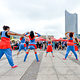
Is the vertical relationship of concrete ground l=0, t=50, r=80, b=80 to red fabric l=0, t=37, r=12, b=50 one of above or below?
below

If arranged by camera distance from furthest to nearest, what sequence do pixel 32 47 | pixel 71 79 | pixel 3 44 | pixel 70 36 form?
pixel 70 36
pixel 32 47
pixel 3 44
pixel 71 79

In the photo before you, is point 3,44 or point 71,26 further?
point 71,26

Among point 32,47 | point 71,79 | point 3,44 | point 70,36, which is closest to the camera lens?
point 71,79

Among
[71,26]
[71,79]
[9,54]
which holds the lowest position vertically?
[71,79]

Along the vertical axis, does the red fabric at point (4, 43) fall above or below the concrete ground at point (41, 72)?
above

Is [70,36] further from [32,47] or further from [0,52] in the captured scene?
[0,52]

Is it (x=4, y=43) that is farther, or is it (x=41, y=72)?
(x=4, y=43)

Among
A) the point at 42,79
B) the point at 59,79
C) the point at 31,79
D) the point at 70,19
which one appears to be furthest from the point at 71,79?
the point at 70,19

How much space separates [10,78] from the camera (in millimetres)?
2883

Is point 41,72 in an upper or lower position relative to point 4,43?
lower

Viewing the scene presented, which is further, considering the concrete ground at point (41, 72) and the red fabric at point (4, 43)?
the red fabric at point (4, 43)

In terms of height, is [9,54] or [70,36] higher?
[70,36]

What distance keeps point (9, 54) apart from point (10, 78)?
1.29 m

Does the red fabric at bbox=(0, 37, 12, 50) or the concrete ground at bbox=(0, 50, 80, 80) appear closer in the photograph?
the concrete ground at bbox=(0, 50, 80, 80)
